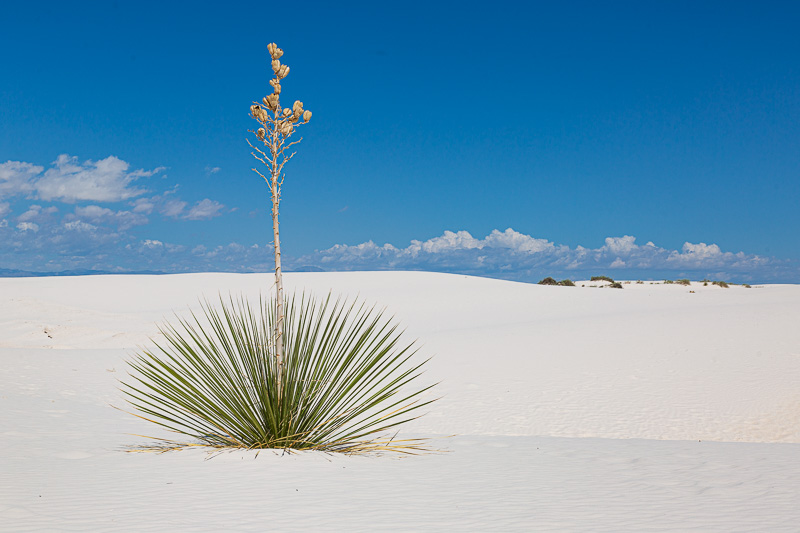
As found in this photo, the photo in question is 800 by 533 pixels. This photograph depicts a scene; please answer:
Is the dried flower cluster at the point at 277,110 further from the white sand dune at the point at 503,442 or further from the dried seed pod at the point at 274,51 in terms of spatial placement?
the white sand dune at the point at 503,442

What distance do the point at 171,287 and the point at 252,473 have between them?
32258 mm

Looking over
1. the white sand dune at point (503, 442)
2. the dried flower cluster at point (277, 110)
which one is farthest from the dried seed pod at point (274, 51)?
the white sand dune at point (503, 442)

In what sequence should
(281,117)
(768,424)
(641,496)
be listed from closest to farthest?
(641,496) < (281,117) < (768,424)

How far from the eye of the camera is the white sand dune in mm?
3895

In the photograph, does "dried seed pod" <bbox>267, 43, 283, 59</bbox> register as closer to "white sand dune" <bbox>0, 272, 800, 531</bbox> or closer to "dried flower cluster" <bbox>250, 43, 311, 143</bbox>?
"dried flower cluster" <bbox>250, 43, 311, 143</bbox>

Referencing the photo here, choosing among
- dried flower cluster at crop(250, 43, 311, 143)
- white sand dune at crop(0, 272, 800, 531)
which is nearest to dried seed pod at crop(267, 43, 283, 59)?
dried flower cluster at crop(250, 43, 311, 143)

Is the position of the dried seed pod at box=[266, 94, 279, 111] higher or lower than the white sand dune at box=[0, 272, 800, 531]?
higher

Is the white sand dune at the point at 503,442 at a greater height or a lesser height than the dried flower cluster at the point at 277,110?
lesser

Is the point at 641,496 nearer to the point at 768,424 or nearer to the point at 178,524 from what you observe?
the point at 178,524

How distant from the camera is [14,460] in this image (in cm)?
536

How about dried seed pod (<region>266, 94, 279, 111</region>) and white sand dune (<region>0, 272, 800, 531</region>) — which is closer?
white sand dune (<region>0, 272, 800, 531</region>)

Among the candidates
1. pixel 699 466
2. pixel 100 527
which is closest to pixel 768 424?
pixel 699 466

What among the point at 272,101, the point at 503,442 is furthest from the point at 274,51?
the point at 503,442

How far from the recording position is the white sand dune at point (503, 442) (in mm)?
3895
